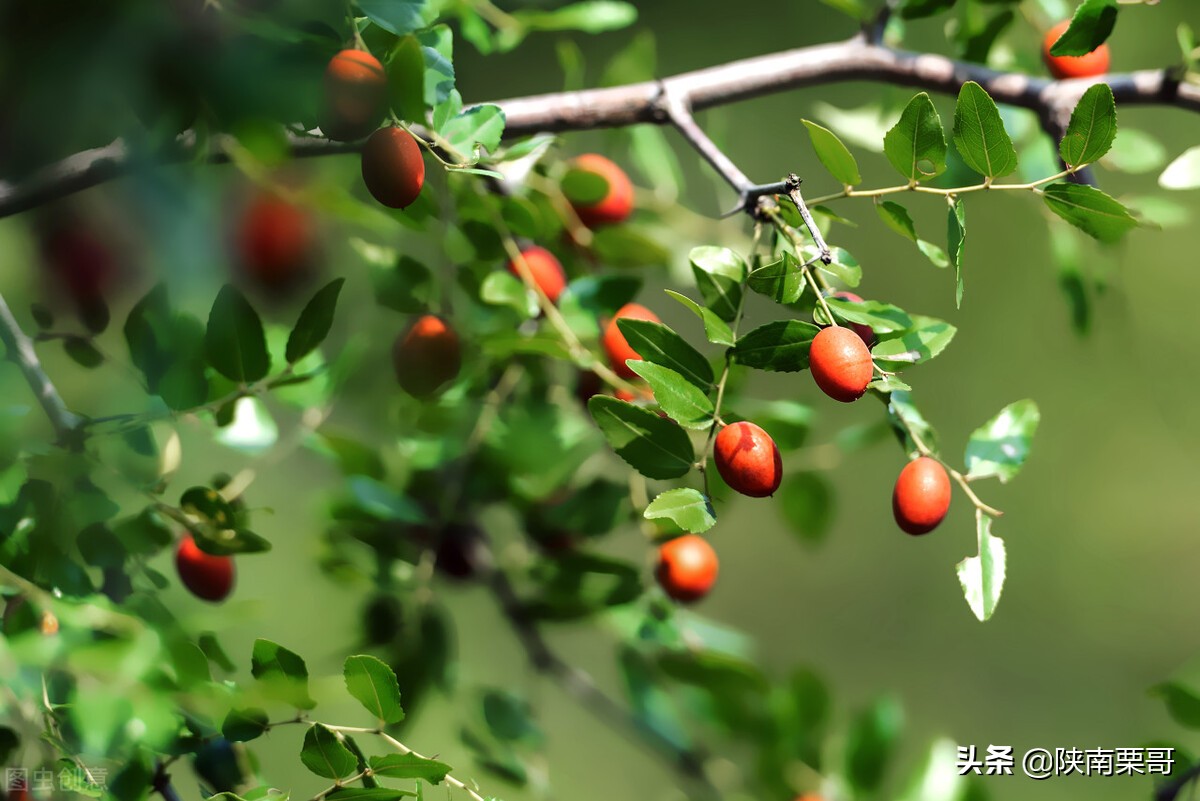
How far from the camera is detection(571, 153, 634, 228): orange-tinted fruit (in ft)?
2.03

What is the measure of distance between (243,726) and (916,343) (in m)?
0.29

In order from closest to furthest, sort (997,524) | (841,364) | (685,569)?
(841,364) → (685,569) → (997,524)

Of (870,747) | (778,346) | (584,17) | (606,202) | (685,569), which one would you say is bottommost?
(870,747)

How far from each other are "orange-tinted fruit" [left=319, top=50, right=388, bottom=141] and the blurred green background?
3.49ft

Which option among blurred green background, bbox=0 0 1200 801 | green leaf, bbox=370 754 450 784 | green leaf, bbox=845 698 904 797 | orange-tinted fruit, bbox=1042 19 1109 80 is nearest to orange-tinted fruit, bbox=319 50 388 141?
green leaf, bbox=370 754 450 784

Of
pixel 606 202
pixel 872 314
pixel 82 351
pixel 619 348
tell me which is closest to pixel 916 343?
pixel 872 314

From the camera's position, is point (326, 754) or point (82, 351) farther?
point (82, 351)

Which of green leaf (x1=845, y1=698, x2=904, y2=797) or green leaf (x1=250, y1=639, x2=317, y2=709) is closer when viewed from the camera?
green leaf (x1=250, y1=639, x2=317, y2=709)

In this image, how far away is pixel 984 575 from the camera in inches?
16.1

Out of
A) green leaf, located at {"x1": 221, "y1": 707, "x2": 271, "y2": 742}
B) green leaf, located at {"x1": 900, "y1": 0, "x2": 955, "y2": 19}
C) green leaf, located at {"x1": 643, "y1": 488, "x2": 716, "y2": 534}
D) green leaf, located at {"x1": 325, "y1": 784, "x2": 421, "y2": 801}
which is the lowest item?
green leaf, located at {"x1": 325, "y1": 784, "x2": 421, "y2": 801}

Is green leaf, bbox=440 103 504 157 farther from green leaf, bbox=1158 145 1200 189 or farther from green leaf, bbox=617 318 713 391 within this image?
green leaf, bbox=1158 145 1200 189

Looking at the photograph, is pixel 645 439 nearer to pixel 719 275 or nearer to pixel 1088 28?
pixel 719 275

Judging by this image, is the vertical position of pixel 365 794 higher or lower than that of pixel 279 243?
lower

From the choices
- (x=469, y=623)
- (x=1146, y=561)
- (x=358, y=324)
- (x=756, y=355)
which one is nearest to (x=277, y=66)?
(x=756, y=355)
